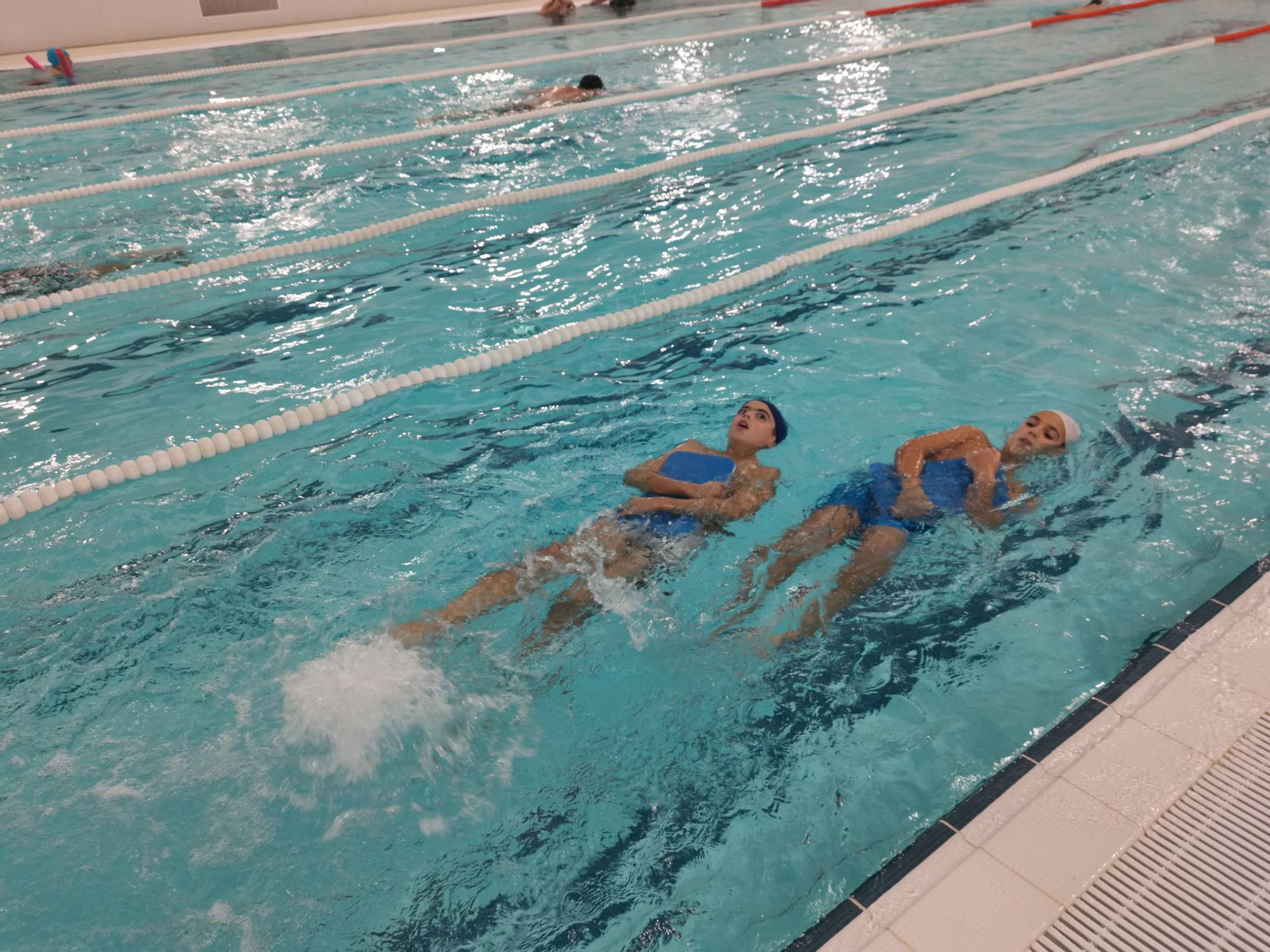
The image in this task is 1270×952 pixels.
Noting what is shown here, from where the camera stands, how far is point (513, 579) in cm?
296

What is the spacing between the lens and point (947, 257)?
18.2ft

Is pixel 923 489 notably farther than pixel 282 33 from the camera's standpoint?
No

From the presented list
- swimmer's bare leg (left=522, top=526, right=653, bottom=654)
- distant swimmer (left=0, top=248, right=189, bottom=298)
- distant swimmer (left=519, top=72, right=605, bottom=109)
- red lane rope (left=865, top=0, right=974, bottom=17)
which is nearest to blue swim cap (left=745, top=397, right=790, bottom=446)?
swimmer's bare leg (left=522, top=526, right=653, bottom=654)

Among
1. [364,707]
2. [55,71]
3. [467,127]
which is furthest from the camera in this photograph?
[55,71]

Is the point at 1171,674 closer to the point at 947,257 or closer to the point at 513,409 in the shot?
the point at 513,409

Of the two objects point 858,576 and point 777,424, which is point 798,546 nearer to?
point 858,576

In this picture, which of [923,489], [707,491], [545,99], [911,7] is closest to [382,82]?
[545,99]

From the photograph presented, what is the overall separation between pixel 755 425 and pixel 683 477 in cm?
38

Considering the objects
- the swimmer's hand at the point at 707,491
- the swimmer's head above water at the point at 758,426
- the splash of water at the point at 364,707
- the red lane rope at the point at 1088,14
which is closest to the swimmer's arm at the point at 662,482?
the swimmer's hand at the point at 707,491

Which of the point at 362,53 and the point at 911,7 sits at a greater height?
the point at 362,53

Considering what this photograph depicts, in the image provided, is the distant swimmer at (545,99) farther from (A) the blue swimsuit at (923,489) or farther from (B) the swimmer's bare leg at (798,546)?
(B) the swimmer's bare leg at (798,546)

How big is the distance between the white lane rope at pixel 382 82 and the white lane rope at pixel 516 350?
6.91 meters

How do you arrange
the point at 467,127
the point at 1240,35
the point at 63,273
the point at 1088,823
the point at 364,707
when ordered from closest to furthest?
1. the point at 1088,823
2. the point at 364,707
3. the point at 63,273
4. the point at 467,127
5. the point at 1240,35

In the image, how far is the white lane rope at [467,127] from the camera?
7426mm
